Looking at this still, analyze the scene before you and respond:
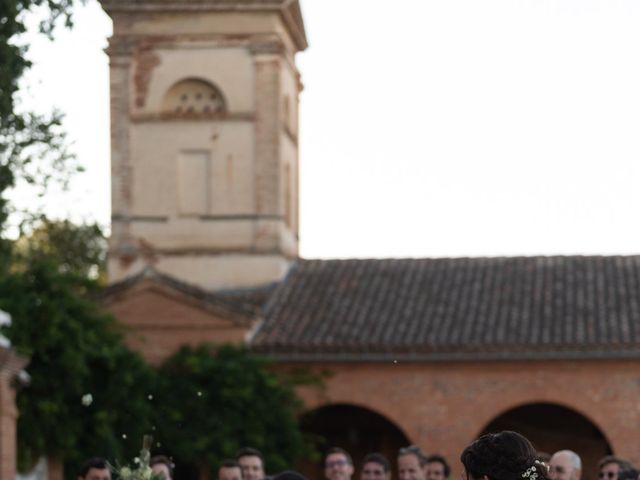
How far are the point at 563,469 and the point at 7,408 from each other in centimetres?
1539

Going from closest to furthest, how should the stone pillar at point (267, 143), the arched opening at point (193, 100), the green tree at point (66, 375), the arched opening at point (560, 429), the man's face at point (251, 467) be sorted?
the man's face at point (251, 467) → the green tree at point (66, 375) → the arched opening at point (560, 429) → the stone pillar at point (267, 143) → the arched opening at point (193, 100)

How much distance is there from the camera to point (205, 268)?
147 ft

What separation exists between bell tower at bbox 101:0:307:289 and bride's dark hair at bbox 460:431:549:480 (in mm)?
37445

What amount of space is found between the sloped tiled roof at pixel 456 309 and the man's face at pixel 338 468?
22405mm

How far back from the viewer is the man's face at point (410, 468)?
17.7 meters

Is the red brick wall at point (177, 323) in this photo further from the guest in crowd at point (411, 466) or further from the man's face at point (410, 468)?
the man's face at point (410, 468)

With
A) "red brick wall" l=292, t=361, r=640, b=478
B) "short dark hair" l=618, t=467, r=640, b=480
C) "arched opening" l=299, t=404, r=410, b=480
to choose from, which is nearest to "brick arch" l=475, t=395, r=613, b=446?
"red brick wall" l=292, t=361, r=640, b=478

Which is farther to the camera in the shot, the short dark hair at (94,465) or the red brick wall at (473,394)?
the red brick wall at (473,394)

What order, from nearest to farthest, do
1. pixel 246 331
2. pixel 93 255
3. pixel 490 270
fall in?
pixel 246 331, pixel 490 270, pixel 93 255

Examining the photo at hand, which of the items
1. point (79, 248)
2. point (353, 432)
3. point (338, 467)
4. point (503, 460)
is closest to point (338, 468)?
point (338, 467)

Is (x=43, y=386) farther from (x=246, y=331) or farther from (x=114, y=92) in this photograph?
(x=114, y=92)

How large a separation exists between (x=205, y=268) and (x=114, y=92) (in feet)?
14.0

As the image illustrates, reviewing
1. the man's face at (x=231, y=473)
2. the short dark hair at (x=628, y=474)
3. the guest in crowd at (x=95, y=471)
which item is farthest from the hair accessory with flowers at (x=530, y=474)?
the man's face at (x=231, y=473)

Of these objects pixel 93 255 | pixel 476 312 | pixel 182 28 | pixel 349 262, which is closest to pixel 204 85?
pixel 182 28
